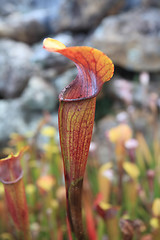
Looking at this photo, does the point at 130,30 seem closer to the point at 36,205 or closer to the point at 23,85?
the point at 23,85

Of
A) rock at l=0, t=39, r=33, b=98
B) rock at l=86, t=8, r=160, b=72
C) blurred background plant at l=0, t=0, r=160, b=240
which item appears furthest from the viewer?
rock at l=0, t=39, r=33, b=98

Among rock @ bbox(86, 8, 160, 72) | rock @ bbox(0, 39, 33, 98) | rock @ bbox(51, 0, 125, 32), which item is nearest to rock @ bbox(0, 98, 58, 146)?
rock @ bbox(0, 39, 33, 98)

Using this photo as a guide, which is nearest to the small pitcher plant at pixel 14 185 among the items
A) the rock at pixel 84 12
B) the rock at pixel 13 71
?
the rock at pixel 13 71

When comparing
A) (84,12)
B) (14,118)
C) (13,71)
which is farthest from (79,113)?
(84,12)

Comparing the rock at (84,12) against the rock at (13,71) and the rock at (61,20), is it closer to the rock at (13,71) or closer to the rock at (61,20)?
the rock at (61,20)

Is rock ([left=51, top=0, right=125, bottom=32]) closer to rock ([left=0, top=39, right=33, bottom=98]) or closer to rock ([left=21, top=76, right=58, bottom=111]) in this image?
rock ([left=0, top=39, right=33, bottom=98])

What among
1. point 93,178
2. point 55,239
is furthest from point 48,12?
point 55,239

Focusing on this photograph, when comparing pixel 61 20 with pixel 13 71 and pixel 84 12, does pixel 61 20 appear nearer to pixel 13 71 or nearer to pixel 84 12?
pixel 84 12
